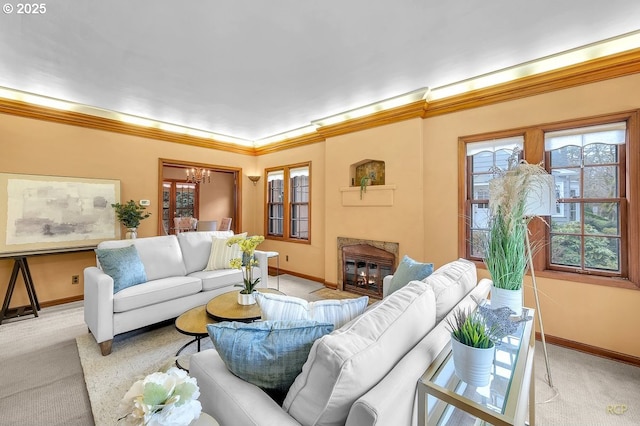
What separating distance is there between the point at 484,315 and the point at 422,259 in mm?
2469

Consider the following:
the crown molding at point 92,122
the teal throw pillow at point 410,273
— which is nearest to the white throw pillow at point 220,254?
the crown molding at point 92,122

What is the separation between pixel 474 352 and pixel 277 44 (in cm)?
262

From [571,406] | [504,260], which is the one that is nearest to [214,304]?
[504,260]

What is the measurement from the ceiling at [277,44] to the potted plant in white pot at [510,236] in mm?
1325

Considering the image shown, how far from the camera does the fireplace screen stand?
396 centimetres

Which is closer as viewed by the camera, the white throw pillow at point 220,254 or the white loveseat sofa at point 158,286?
the white loveseat sofa at point 158,286

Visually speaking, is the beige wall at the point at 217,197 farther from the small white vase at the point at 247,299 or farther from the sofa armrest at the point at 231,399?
the sofa armrest at the point at 231,399

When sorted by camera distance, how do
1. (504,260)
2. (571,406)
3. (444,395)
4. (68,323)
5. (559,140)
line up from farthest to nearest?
(68,323) → (559,140) → (571,406) → (504,260) → (444,395)

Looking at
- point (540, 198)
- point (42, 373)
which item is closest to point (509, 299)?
point (540, 198)

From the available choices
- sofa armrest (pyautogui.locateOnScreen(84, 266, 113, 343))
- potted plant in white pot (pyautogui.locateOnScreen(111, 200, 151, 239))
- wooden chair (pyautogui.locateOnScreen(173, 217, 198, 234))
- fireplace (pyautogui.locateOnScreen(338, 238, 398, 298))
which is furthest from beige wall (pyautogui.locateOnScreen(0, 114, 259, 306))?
fireplace (pyautogui.locateOnScreen(338, 238, 398, 298))

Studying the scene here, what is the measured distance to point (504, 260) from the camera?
1662mm

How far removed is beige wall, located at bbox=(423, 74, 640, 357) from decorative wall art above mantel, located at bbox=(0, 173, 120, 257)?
473cm

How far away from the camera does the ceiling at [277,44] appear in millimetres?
1960

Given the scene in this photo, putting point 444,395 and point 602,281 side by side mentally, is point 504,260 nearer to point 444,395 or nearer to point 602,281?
point 444,395
